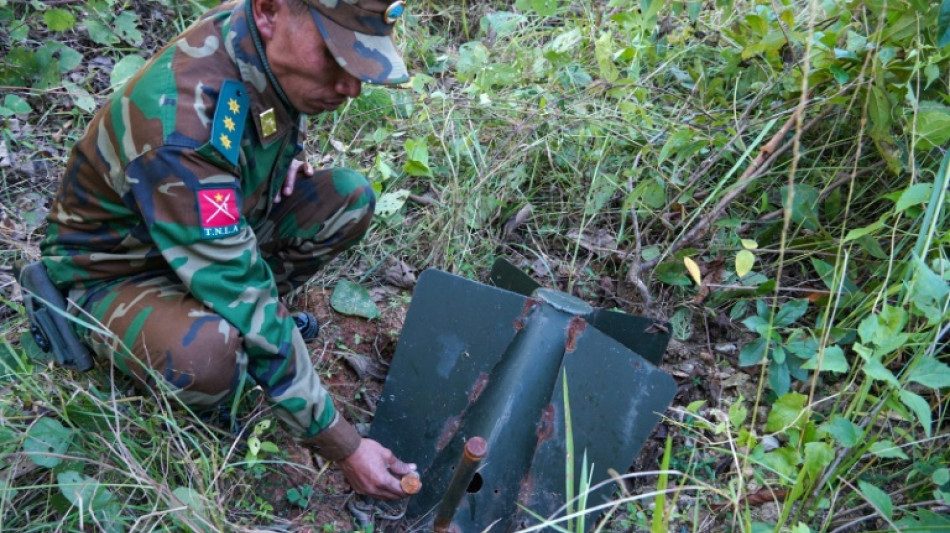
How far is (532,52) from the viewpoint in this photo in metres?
3.42

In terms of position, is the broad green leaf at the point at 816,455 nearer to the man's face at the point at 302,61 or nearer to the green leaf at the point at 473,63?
the man's face at the point at 302,61

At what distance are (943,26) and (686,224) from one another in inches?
35.7

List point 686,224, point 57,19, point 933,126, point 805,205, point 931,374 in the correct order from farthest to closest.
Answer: point 57,19, point 686,224, point 805,205, point 933,126, point 931,374

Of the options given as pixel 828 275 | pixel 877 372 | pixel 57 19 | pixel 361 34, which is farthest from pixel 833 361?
pixel 57 19

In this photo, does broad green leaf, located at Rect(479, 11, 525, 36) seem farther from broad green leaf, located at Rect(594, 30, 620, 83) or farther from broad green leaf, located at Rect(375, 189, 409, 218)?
broad green leaf, located at Rect(375, 189, 409, 218)

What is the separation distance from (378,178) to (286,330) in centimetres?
118

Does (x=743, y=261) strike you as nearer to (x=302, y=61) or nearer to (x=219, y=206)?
(x=302, y=61)

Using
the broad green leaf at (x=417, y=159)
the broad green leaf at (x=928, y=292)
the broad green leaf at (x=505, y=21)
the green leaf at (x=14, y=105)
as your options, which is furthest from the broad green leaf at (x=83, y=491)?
the broad green leaf at (x=505, y=21)

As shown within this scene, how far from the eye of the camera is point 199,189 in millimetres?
1751

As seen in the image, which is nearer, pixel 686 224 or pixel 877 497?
pixel 877 497

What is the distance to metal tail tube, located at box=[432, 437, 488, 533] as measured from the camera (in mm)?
1652

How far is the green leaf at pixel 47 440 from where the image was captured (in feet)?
5.88

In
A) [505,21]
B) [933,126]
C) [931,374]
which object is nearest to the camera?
[931,374]

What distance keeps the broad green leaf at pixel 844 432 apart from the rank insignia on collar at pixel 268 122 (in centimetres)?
147
